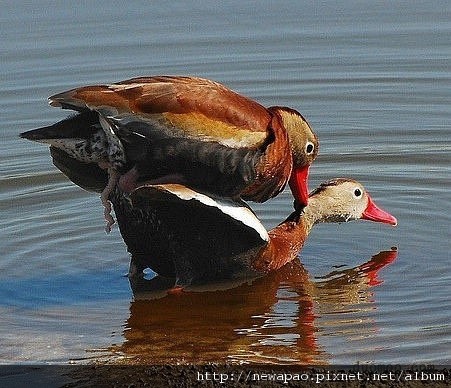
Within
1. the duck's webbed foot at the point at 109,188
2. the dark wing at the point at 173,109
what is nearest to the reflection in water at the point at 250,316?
the duck's webbed foot at the point at 109,188

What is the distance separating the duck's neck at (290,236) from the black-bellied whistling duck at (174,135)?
796 millimetres

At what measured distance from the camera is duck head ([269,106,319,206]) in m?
8.61

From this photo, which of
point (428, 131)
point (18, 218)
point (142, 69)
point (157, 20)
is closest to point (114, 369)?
point (18, 218)

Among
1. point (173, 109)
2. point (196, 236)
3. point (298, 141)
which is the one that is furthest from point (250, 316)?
point (173, 109)

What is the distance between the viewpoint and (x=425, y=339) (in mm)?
7840

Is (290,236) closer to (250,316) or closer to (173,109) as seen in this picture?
(250,316)

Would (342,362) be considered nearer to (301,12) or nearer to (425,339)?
(425,339)

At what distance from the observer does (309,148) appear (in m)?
8.88

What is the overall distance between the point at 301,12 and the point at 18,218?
6126 millimetres

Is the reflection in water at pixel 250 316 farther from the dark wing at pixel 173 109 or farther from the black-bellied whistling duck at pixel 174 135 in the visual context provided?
the dark wing at pixel 173 109

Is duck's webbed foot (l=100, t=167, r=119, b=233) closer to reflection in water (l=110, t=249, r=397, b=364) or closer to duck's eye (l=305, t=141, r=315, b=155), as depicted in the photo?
reflection in water (l=110, t=249, r=397, b=364)

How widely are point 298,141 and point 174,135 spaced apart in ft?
3.47

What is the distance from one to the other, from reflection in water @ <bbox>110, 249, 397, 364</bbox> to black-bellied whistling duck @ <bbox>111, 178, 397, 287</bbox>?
0.14 metres

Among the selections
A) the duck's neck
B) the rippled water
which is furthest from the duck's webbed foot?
the duck's neck
